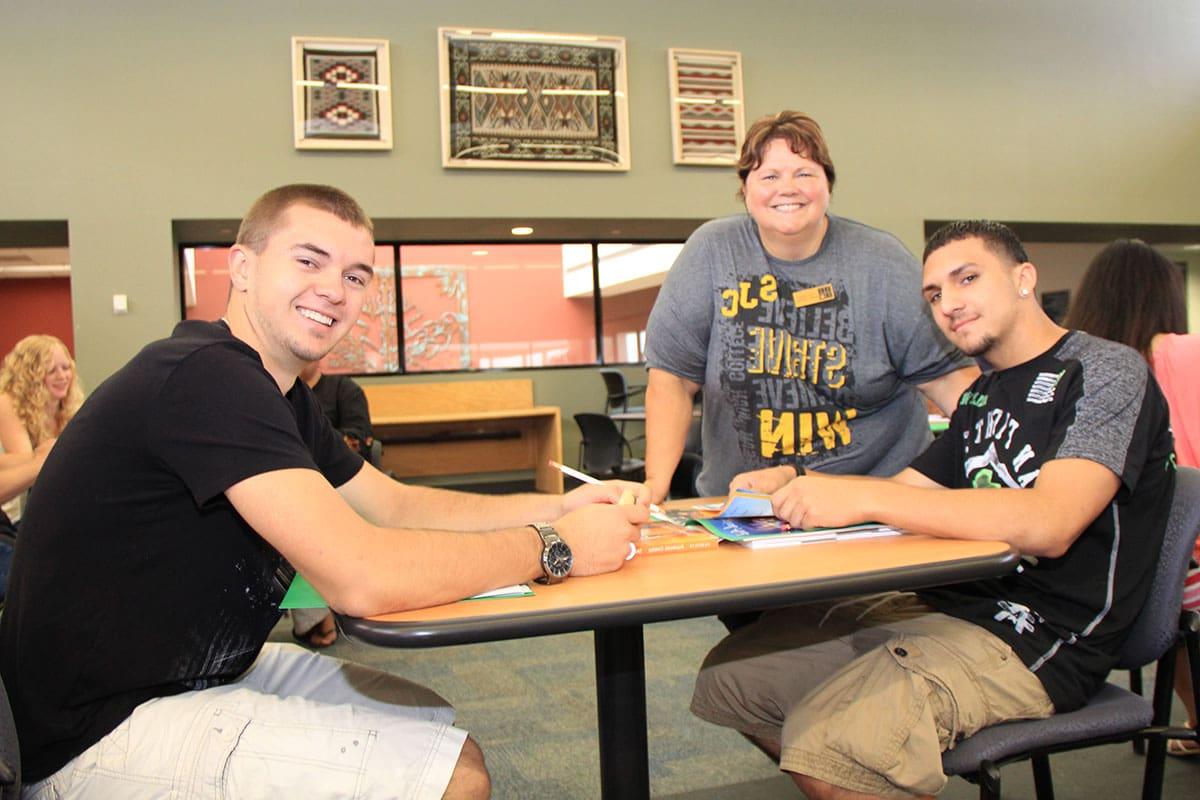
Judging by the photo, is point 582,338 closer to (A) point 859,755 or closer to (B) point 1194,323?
(A) point 859,755

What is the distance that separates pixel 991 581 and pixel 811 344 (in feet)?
2.30

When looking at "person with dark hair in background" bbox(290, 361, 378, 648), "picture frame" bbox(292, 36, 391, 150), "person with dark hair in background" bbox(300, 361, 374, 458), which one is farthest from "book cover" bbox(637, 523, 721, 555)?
"picture frame" bbox(292, 36, 391, 150)

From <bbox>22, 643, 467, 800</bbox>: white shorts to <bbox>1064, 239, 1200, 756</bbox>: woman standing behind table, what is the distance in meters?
2.10

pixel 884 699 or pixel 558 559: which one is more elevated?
pixel 558 559

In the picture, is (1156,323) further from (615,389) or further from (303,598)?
(615,389)

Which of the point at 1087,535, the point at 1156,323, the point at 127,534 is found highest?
the point at 1156,323

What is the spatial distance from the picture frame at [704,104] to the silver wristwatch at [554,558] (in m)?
6.68

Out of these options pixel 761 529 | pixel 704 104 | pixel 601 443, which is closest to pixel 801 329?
pixel 761 529

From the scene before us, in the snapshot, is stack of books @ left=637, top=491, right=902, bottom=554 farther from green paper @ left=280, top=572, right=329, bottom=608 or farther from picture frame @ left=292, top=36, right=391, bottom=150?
picture frame @ left=292, top=36, right=391, bottom=150

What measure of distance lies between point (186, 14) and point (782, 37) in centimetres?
487

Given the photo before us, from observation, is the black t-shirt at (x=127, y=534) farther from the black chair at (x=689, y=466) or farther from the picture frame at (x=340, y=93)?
the picture frame at (x=340, y=93)

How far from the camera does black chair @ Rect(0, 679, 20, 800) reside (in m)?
0.92

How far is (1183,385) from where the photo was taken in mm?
2301

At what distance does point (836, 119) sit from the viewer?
7.82 meters
